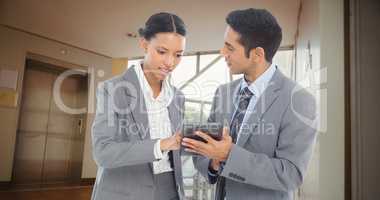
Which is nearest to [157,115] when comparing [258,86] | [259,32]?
[258,86]

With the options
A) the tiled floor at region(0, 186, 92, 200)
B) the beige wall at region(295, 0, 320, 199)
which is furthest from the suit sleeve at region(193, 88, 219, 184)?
the tiled floor at region(0, 186, 92, 200)

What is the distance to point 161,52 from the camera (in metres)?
1.31

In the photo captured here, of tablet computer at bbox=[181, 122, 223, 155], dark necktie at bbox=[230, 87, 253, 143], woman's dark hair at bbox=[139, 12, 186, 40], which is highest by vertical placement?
woman's dark hair at bbox=[139, 12, 186, 40]

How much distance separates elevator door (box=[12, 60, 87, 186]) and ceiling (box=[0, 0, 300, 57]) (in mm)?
319

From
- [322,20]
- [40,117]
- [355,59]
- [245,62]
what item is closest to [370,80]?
[355,59]

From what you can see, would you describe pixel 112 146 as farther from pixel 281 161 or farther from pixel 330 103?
pixel 330 103

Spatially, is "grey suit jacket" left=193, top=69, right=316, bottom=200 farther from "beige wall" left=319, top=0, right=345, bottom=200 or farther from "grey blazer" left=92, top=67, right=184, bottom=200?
"grey blazer" left=92, top=67, right=184, bottom=200

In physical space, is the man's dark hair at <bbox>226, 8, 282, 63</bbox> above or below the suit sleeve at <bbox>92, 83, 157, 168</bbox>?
above

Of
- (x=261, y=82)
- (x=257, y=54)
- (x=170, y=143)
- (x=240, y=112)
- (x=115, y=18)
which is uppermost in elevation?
(x=115, y=18)

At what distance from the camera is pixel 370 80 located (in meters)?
1.01

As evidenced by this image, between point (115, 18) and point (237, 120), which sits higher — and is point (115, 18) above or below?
above

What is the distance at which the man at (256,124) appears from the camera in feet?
3.13

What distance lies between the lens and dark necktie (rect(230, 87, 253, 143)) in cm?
115

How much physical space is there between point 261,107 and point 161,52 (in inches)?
19.3
